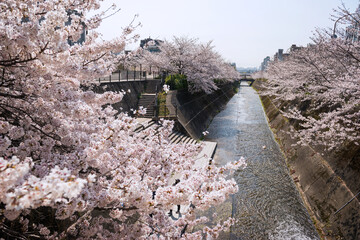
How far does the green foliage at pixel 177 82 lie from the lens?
88.8 feet

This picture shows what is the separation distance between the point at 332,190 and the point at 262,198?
3320mm

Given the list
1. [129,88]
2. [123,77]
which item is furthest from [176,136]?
[123,77]

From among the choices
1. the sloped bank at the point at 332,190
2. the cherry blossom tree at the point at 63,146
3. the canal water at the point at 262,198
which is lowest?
the canal water at the point at 262,198

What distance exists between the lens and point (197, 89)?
99.2ft

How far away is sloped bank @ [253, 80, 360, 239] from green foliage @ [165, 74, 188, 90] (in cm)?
1611

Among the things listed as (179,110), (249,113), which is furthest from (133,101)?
(249,113)

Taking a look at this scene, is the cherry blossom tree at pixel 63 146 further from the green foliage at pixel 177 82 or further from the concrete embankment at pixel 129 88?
the green foliage at pixel 177 82

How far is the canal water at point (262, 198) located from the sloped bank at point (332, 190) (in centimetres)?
54

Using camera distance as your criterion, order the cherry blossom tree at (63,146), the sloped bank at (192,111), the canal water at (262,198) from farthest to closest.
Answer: the sloped bank at (192,111) < the canal water at (262,198) < the cherry blossom tree at (63,146)

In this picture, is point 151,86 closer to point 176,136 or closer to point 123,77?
point 123,77

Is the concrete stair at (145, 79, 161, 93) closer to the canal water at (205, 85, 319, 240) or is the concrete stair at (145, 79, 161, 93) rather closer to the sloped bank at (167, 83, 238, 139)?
the sloped bank at (167, 83, 238, 139)

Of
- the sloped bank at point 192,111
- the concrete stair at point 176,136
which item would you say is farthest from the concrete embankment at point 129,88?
the sloped bank at point 192,111

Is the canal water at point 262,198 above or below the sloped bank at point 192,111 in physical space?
below

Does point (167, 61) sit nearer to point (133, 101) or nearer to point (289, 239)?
point (133, 101)
